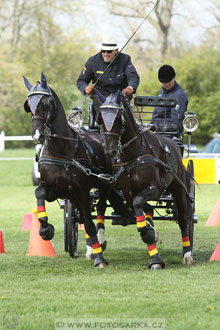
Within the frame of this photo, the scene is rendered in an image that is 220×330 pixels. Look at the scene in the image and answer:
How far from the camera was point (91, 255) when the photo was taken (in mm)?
8828

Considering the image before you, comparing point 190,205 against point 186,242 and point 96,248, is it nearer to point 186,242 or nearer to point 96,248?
point 186,242

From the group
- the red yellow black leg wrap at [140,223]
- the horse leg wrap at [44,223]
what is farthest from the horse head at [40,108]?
the red yellow black leg wrap at [140,223]

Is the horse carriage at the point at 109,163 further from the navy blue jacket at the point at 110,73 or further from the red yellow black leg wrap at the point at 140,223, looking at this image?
the navy blue jacket at the point at 110,73

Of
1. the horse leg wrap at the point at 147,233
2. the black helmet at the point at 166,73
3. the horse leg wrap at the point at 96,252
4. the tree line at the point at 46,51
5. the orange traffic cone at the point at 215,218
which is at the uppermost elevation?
the black helmet at the point at 166,73

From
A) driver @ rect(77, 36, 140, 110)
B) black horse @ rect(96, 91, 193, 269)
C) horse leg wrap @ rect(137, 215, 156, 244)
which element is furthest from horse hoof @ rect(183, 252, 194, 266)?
driver @ rect(77, 36, 140, 110)

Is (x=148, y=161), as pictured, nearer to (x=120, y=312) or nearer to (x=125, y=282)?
(x=125, y=282)

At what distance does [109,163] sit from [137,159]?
31.2 inches

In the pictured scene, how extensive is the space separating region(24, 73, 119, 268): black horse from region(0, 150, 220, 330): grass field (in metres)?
0.60

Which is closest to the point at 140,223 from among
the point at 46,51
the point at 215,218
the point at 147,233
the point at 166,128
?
the point at 147,233

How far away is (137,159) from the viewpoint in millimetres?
7664

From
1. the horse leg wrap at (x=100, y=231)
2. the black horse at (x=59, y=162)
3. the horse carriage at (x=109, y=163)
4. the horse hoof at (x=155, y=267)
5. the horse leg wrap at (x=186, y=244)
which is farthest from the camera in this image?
the horse leg wrap at (x=100, y=231)

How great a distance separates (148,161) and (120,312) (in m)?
2.51

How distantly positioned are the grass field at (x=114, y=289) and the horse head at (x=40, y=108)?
157cm

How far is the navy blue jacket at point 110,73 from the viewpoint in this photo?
873 cm
